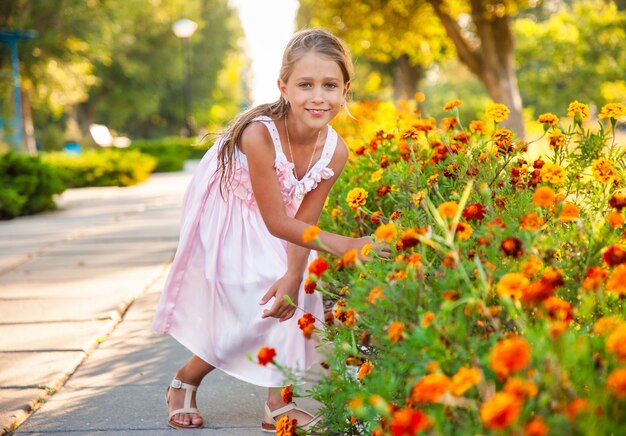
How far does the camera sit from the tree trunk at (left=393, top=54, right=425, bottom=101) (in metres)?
29.0

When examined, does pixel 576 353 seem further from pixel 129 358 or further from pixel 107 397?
pixel 129 358

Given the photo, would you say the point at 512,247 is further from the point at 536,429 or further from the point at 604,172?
the point at 604,172

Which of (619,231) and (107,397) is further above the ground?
(619,231)

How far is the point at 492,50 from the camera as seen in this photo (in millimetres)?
16172

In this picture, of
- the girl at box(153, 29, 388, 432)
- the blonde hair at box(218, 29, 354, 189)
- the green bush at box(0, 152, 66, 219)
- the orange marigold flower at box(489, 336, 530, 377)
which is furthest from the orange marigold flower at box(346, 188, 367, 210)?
the green bush at box(0, 152, 66, 219)

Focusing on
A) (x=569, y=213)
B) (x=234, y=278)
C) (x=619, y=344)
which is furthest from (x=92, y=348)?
(x=619, y=344)

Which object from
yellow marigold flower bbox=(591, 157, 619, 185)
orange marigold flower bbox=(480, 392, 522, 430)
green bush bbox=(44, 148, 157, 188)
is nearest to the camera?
orange marigold flower bbox=(480, 392, 522, 430)

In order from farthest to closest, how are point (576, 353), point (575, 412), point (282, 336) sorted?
point (282, 336)
point (576, 353)
point (575, 412)

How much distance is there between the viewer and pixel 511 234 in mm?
2135

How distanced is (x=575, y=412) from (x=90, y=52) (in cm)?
2339

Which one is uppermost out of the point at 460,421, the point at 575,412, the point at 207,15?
the point at 207,15

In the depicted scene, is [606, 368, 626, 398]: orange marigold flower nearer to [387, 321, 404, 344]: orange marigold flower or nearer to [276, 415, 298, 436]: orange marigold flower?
[387, 321, 404, 344]: orange marigold flower

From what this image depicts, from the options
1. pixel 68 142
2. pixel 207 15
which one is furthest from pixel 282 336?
pixel 207 15

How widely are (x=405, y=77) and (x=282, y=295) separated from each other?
2735 centimetres
